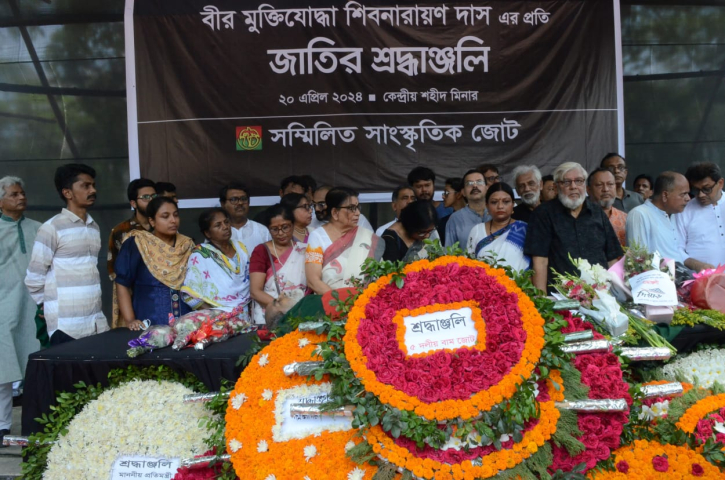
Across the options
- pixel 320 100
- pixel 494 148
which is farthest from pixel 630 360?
pixel 320 100

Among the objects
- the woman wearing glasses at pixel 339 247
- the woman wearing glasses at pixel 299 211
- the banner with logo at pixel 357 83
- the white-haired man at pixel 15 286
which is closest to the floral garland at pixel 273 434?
the woman wearing glasses at pixel 339 247

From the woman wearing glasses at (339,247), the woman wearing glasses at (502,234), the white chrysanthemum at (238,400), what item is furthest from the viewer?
the woman wearing glasses at (502,234)

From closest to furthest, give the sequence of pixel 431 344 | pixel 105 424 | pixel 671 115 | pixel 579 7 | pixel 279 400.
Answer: pixel 431 344, pixel 279 400, pixel 105 424, pixel 579 7, pixel 671 115

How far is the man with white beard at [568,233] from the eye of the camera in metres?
3.51

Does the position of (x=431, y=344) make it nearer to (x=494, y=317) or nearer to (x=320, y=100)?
(x=494, y=317)

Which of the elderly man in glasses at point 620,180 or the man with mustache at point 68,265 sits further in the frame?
the elderly man in glasses at point 620,180

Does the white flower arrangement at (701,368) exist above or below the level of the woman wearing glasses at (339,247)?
below

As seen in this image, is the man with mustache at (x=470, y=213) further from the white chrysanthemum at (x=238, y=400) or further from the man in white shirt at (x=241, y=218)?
the white chrysanthemum at (x=238, y=400)

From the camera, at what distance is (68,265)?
3.67 m

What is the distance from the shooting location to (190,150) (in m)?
5.21

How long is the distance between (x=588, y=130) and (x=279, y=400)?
387 centimetres

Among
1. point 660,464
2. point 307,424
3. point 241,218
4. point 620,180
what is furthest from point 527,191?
point 307,424

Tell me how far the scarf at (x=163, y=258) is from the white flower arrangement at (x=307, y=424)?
50.7 inches

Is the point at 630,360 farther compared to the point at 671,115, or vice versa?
the point at 671,115
